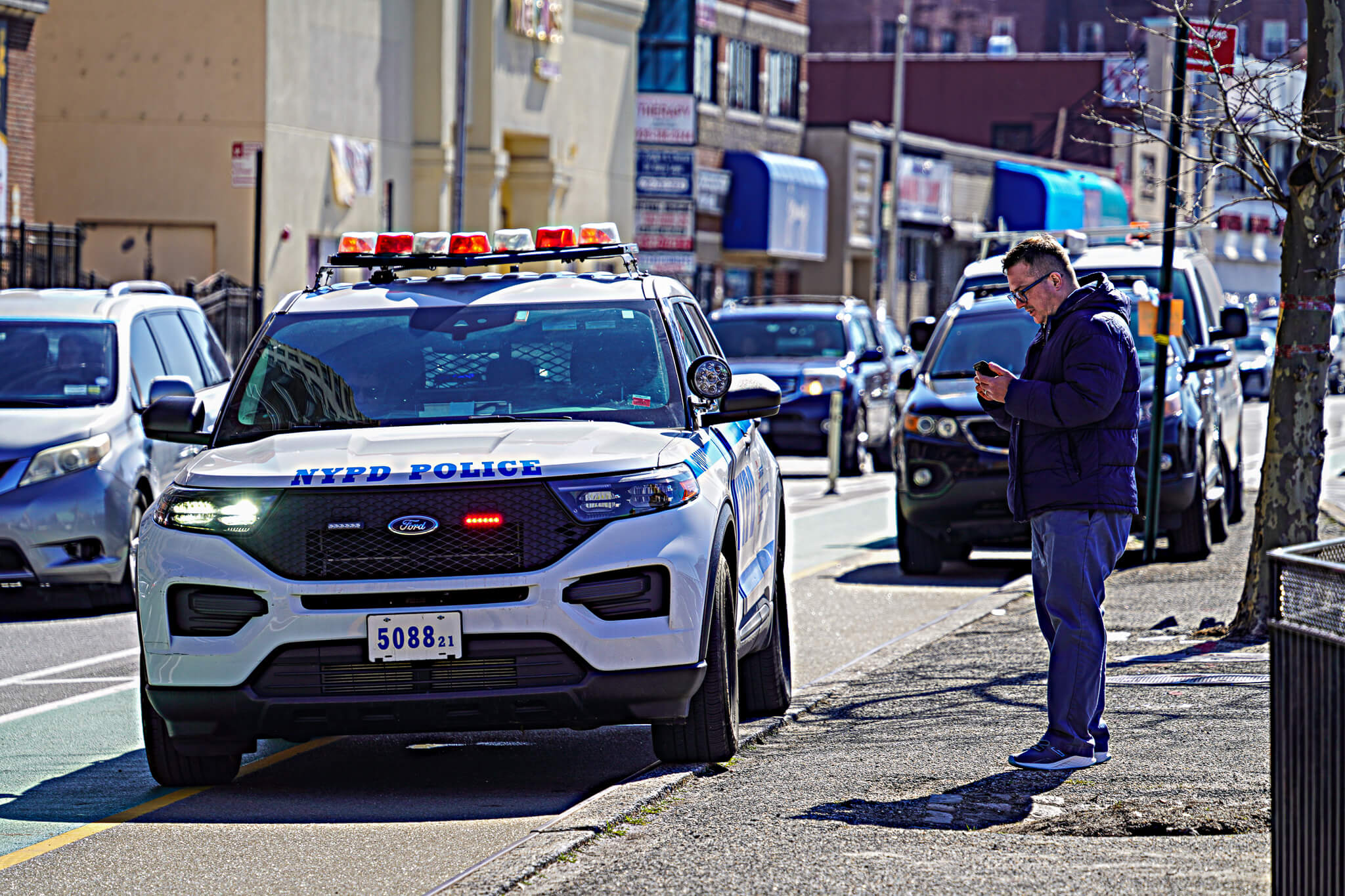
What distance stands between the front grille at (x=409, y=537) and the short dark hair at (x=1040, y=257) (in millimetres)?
1753

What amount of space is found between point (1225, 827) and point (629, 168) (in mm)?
38800

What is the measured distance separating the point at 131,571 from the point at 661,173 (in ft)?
107

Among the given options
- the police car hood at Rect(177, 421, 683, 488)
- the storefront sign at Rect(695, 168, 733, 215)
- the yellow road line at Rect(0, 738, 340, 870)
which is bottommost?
the yellow road line at Rect(0, 738, 340, 870)

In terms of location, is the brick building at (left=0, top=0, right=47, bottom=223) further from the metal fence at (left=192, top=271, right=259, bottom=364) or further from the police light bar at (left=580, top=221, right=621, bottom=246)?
the police light bar at (left=580, top=221, right=621, bottom=246)

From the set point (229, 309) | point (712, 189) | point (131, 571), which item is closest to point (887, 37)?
point (712, 189)

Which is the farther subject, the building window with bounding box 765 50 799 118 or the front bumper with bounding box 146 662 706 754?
the building window with bounding box 765 50 799 118

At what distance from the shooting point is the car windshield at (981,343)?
15414mm

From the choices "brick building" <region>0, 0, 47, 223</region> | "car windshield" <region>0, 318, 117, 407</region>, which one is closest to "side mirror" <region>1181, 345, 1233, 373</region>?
"car windshield" <region>0, 318, 117, 407</region>

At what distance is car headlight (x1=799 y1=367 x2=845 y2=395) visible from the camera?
24844mm

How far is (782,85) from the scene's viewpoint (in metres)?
54.4

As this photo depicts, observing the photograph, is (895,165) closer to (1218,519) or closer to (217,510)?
(1218,519)

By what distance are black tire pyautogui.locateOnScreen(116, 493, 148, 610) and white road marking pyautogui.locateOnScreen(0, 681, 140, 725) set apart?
293 centimetres

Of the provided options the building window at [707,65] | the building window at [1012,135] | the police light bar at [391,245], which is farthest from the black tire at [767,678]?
the building window at [1012,135]

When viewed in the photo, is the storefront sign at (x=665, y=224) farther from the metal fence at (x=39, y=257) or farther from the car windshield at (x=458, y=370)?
the car windshield at (x=458, y=370)
